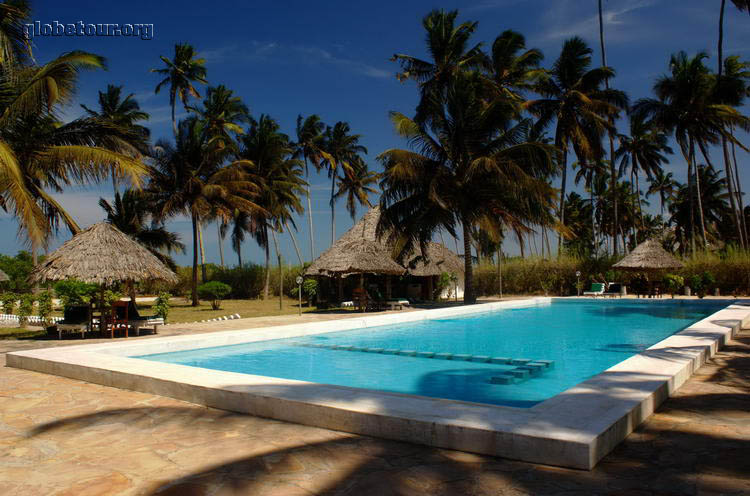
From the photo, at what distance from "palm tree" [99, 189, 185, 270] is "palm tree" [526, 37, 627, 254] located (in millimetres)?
18085

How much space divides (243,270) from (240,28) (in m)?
19.6

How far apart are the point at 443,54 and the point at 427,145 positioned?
910 centimetres

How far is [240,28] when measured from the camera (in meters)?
13.8

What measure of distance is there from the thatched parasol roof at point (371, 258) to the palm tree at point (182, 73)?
17036 mm

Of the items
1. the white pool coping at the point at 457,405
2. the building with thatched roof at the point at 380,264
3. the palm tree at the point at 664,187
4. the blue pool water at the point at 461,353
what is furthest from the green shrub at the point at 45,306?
the palm tree at the point at 664,187

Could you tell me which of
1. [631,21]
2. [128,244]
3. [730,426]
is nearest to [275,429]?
[730,426]

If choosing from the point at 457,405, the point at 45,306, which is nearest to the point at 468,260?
the point at 45,306

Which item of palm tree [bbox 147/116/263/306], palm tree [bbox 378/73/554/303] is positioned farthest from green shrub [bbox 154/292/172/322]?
palm tree [bbox 147/116/263/306]

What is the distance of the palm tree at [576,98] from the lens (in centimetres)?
2544

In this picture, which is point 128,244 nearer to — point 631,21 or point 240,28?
point 240,28

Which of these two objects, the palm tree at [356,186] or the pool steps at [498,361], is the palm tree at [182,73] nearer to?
the palm tree at [356,186]

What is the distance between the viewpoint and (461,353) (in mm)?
9242

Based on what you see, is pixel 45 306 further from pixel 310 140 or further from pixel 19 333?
pixel 310 140

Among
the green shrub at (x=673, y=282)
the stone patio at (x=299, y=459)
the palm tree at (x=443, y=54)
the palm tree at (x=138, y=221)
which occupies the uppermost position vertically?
the palm tree at (x=443, y=54)
